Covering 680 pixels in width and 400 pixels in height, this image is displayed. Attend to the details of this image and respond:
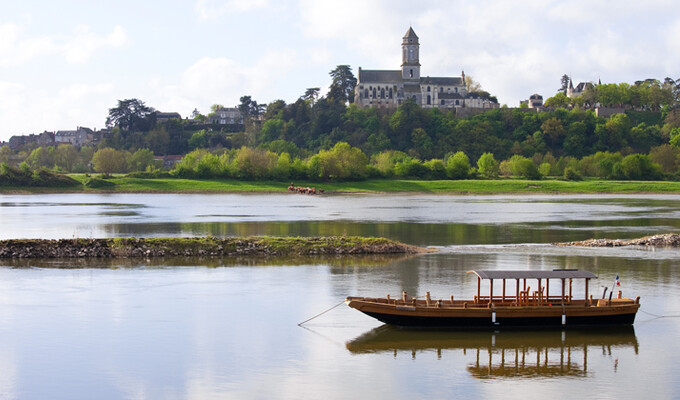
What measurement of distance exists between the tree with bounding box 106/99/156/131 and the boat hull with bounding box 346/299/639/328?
176 metres

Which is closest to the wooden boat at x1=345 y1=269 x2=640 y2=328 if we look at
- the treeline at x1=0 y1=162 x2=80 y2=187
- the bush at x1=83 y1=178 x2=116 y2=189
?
the bush at x1=83 y1=178 x2=116 y2=189

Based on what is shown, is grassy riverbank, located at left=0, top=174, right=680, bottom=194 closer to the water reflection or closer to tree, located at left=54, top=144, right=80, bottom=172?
tree, located at left=54, top=144, right=80, bottom=172

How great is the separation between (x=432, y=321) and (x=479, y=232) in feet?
96.2

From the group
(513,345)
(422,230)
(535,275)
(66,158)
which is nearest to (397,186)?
(422,230)

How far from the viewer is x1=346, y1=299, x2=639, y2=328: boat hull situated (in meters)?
26.0

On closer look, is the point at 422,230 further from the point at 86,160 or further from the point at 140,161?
the point at 86,160

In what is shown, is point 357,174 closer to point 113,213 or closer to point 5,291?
point 113,213

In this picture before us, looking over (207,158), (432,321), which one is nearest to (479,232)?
(432,321)

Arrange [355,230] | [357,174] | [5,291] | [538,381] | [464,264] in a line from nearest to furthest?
[538,381] → [5,291] → [464,264] → [355,230] → [357,174]

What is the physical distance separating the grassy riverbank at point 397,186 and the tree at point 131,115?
70330 mm

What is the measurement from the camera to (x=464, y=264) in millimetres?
39312

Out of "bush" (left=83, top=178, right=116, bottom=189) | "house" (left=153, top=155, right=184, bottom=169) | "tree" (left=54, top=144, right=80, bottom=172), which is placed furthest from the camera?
"house" (left=153, top=155, right=184, bottom=169)

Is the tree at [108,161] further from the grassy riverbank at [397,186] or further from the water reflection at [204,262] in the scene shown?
the water reflection at [204,262]

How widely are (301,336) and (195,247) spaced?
58.8 feet
